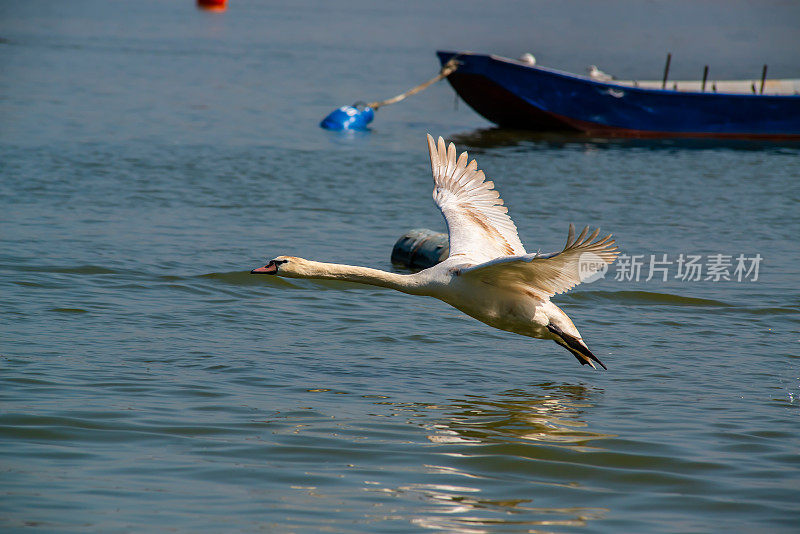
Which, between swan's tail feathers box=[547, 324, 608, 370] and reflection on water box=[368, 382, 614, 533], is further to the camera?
swan's tail feathers box=[547, 324, 608, 370]

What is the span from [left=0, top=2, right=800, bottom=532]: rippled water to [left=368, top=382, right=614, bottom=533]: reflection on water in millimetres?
24

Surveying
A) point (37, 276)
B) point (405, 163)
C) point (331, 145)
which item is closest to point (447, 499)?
point (37, 276)

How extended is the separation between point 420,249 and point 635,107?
52.2 ft

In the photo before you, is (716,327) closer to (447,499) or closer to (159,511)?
(447,499)

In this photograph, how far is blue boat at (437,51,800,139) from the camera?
2736 cm

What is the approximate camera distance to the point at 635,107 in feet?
91.2

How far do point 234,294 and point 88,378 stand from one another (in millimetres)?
3656

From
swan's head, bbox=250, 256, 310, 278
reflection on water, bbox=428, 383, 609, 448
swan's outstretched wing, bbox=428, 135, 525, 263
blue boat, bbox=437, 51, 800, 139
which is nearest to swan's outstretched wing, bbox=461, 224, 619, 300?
swan's outstretched wing, bbox=428, 135, 525, 263

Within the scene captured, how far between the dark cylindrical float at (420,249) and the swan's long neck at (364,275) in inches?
181

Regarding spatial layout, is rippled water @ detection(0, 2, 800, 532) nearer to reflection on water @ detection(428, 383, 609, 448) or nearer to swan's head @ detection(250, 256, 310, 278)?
reflection on water @ detection(428, 383, 609, 448)

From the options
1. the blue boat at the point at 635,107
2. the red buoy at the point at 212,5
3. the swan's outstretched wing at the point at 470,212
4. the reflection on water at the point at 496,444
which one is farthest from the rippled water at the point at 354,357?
the red buoy at the point at 212,5

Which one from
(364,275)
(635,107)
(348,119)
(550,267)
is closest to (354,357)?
(364,275)

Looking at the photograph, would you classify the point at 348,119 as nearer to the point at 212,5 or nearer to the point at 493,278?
the point at 493,278

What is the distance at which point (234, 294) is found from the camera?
12.1m
